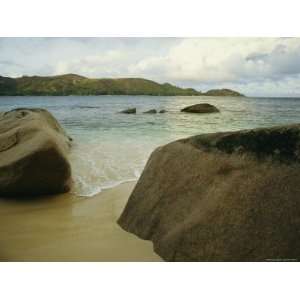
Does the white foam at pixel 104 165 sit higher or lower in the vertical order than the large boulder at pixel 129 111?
lower

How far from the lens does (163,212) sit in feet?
10.2

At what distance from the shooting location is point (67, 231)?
339cm

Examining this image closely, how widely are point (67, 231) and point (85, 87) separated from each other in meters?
1.71

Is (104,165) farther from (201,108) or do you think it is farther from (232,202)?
(232,202)

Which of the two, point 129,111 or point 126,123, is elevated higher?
point 129,111

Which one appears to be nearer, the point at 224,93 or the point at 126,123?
the point at 224,93

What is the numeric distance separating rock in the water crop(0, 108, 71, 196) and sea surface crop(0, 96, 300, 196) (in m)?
0.32

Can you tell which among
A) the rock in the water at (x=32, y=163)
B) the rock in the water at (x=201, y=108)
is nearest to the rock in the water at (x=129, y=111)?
the rock in the water at (x=201, y=108)

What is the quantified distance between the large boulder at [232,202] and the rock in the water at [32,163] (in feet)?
4.29

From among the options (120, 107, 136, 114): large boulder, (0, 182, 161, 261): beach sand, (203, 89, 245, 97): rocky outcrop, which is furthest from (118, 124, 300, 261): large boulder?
(120, 107, 136, 114): large boulder

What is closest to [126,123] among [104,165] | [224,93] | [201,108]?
[104,165]

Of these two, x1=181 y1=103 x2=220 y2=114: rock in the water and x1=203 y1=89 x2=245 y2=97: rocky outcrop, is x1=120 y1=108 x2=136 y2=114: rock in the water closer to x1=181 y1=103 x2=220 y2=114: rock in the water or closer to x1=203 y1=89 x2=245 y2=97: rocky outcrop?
x1=181 y1=103 x2=220 y2=114: rock in the water

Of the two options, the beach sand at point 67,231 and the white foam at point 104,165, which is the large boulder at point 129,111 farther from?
the beach sand at point 67,231

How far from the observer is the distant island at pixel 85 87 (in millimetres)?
4191
